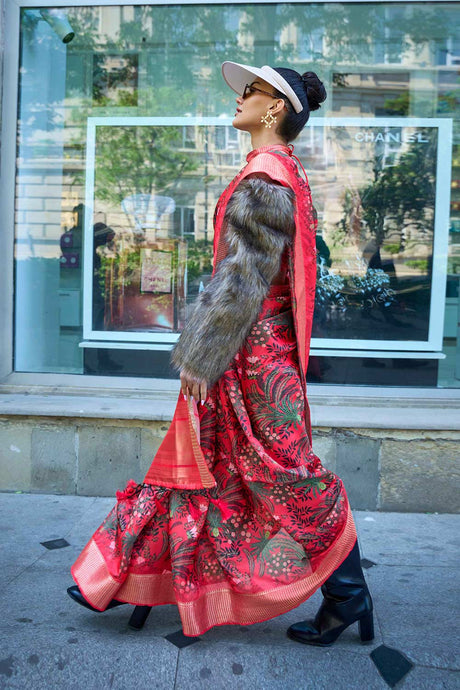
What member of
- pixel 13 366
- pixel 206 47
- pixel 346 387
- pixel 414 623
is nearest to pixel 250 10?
pixel 206 47

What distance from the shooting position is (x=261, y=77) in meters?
2.37

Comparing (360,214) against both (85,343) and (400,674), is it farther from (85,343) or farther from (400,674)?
(400,674)

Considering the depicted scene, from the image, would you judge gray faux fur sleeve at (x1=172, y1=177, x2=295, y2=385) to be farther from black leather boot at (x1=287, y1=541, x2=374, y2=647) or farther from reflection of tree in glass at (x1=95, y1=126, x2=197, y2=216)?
reflection of tree in glass at (x1=95, y1=126, x2=197, y2=216)

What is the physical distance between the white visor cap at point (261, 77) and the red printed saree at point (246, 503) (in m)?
0.22

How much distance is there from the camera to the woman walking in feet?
7.55

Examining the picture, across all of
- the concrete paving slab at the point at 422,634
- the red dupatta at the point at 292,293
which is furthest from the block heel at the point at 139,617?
the concrete paving slab at the point at 422,634

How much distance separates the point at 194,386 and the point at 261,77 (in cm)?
112

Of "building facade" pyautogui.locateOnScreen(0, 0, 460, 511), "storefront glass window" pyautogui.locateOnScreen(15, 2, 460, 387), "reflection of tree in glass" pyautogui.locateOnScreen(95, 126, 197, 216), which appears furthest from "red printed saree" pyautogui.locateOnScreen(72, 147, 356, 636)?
"reflection of tree in glass" pyautogui.locateOnScreen(95, 126, 197, 216)

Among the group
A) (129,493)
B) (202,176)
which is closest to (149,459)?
(129,493)

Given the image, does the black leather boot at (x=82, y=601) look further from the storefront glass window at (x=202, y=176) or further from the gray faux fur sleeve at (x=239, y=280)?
the storefront glass window at (x=202, y=176)

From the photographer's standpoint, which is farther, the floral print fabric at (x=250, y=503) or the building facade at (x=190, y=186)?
the building facade at (x=190, y=186)

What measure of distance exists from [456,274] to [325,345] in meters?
1.07

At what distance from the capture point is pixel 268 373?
2346 millimetres

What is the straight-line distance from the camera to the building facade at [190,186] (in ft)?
15.7
